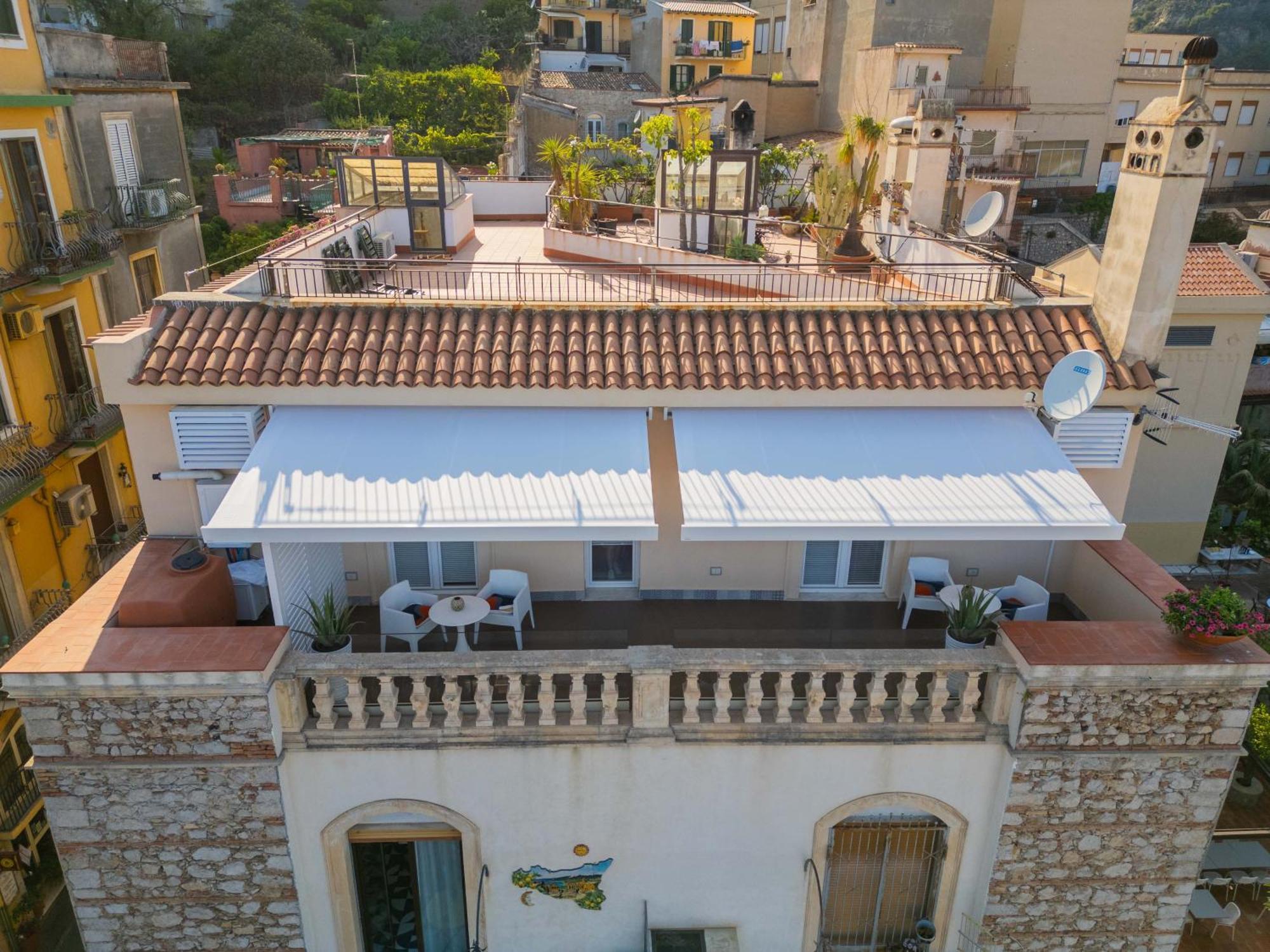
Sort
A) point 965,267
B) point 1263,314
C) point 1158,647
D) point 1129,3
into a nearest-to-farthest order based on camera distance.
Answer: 1. point 1158,647
2. point 965,267
3. point 1263,314
4. point 1129,3

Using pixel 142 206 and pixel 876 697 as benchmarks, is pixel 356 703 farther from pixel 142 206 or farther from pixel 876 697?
pixel 142 206

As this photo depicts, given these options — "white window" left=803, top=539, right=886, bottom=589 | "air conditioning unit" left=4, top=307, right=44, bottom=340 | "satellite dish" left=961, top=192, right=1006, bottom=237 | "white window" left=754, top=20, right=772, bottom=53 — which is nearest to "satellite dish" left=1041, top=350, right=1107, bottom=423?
"white window" left=803, top=539, right=886, bottom=589

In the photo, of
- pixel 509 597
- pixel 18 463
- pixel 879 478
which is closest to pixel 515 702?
pixel 509 597

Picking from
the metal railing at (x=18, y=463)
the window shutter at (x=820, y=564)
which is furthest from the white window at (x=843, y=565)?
the metal railing at (x=18, y=463)

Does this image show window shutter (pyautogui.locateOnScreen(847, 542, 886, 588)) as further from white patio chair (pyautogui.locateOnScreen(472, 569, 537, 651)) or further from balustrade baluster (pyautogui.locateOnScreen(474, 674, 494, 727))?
balustrade baluster (pyautogui.locateOnScreen(474, 674, 494, 727))

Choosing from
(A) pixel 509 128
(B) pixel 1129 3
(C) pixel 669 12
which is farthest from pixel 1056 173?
(A) pixel 509 128

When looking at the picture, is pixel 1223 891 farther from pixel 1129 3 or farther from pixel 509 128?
pixel 1129 3

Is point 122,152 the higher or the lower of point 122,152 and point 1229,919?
the higher
